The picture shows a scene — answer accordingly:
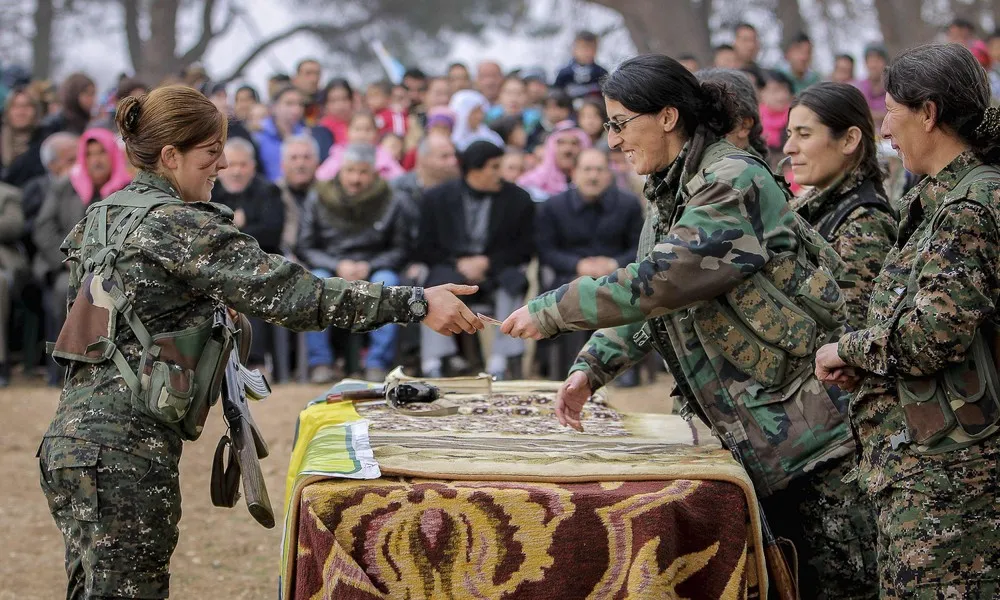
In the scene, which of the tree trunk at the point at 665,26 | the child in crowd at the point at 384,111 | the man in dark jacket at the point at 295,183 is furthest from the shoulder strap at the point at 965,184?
the tree trunk at the point at 665,26

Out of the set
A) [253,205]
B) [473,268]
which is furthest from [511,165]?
[253,205]

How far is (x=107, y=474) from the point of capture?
3162mm

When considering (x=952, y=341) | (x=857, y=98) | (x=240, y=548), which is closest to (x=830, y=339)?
(x=952, y=341)

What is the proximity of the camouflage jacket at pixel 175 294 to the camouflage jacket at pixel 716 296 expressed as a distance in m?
0.62

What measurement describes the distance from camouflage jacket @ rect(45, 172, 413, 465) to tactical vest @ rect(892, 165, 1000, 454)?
4.89 feet

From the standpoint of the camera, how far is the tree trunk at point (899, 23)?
55.5 ft

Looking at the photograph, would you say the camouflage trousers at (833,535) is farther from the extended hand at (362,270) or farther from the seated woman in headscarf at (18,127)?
the seated woman in headscarf at (18,127)

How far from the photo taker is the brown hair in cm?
331

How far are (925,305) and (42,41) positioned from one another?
24152 mm

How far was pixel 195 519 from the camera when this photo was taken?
6.32 metres

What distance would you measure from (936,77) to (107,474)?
2394 mm

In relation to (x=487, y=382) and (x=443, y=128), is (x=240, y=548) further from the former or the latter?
(x=443, y=128)

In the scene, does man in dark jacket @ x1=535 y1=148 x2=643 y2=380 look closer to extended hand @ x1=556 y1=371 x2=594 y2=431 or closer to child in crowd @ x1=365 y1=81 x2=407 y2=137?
child in crowd @ x1=365 y1=81 x2=407 y2=137

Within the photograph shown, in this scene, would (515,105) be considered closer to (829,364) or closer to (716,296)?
(716,296)
